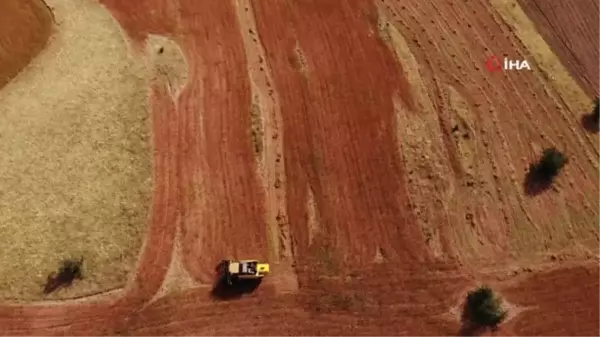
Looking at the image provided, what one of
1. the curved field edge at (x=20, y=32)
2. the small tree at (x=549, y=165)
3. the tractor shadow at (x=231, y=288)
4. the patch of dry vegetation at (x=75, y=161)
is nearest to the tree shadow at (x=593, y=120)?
the small tree at (x=549, y=165)

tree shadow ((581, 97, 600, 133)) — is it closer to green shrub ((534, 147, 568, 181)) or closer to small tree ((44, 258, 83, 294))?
green shrub ((534, 147, 568, 181))

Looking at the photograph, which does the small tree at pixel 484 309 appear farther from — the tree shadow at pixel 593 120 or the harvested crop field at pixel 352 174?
the tree shadow at pixel 593 120

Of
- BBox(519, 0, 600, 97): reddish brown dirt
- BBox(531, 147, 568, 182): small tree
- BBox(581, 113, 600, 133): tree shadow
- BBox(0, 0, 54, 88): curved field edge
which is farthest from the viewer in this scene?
BBox(519, 0, 600, 97): reddish brown dirt

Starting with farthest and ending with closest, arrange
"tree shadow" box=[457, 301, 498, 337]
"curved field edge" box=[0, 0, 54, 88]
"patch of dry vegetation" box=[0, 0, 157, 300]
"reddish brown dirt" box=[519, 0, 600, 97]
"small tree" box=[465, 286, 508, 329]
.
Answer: "reddish brown dirt" box=[519, 0, 600, 97]
"curved field edge" box=[0, 0, 54, 88]
"patch of dry vegetation" box=[0, 0, 157, 300]
"tree shadow" box=[457, 301, 498, 337]
"small tree" box=[465, 286, 508, 329]

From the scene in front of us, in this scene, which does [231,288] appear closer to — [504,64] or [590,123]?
[504,64]

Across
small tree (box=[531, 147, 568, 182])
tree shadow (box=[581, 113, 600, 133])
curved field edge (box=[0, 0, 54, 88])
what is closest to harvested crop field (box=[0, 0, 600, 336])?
tree shadow (box=[581, 113, 600, 133])

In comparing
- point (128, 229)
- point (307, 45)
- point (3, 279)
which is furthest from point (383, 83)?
point (3, 279)
